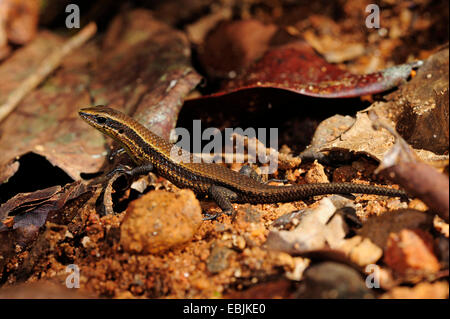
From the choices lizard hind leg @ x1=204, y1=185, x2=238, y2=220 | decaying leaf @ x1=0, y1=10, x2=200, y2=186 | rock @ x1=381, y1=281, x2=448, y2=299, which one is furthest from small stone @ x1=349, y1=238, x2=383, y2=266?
decaying leaf @ x1=0, y1=10, x2=200, y2=186

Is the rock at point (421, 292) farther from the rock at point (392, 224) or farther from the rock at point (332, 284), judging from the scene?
the rock at point (392, 224)

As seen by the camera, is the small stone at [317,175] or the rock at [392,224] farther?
the small stone at [317,175]

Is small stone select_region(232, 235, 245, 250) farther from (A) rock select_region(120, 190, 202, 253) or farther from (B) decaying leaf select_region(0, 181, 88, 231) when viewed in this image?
(B) decaying leaf select_region(0, 181, 88, 231)

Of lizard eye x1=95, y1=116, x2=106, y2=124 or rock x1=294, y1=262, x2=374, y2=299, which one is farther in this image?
lizard eye x1=95, y1=116, x2=106, y2=124

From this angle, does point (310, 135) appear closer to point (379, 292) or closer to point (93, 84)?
point (379, 292)

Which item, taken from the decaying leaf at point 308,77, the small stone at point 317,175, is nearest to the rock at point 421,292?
the small stone at point 317,175

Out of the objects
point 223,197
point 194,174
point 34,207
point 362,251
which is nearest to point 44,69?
point 34,207
